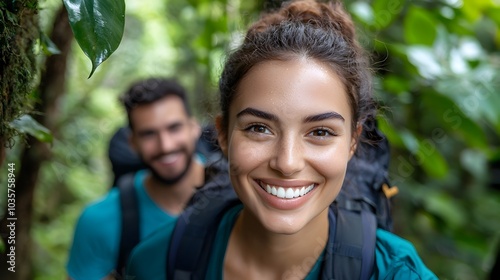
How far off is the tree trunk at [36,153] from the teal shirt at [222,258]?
987 mm

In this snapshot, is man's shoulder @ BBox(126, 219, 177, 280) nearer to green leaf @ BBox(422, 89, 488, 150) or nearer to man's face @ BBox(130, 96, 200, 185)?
man's face @ BBox(130, 96, 200, 185)

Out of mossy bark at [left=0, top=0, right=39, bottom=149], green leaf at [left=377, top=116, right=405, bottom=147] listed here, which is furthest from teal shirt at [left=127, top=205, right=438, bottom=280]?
green leaf at [left=377, top=116, right=405, bottom=147]

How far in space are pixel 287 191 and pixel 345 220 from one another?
0.27m

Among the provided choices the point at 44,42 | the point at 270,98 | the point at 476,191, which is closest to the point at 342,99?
the point at 270,98

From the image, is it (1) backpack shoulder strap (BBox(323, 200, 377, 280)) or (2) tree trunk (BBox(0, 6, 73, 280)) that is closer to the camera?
(1) backpack shoulder strap (BBox(323, 200, 377, 280))

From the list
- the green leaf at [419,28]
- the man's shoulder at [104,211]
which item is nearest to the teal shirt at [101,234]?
the man's shoulder at [104,211]

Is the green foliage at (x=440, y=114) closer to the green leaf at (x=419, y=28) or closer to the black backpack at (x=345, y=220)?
the green leaf at (x=419, y=28)

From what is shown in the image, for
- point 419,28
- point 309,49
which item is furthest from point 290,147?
point 419,28

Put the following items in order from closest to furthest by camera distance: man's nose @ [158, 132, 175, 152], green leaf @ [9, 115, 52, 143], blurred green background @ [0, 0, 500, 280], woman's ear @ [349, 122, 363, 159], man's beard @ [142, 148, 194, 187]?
1. green leaf @ [9, 115, 52, 143]
2. woman's ear @ [349, 122, 363, 159]
3. blurred green background @ [0, 0, 500, 280]
4. man's beard @ [142, 148, 194, 187]
5. man's nose @ [158, 132, 175, 152]

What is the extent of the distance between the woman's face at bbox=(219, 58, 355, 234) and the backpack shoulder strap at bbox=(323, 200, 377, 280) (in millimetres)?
123

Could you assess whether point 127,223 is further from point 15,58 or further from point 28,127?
point 15,58

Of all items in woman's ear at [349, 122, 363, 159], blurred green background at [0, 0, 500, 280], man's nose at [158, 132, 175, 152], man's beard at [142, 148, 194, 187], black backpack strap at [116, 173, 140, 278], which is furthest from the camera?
man's nose at [158, 132, 175, 152]

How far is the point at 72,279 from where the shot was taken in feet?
8.48

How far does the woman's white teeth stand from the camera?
136 centimetres
